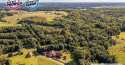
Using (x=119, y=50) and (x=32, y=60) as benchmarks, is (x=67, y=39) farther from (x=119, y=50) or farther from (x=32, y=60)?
(x=32, y=60)

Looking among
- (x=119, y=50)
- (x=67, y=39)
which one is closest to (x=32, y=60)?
(x=67, y=39)

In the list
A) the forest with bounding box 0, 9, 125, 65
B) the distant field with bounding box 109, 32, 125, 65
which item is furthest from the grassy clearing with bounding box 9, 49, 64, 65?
the distant field with bounding box 109, 32, 125, 65

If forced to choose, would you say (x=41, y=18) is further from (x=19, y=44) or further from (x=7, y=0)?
(x=7, y=0)

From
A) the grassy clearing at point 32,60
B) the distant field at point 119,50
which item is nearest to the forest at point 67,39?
the distant field at point 119,50

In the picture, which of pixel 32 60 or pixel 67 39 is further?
pixel 67 39

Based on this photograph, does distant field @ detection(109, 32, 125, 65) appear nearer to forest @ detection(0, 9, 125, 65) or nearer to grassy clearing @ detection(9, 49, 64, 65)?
forest @ detection(0, 9, 125, 65)

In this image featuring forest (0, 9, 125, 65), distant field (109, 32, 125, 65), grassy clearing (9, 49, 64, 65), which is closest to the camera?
grassy clearing (9, 49, 64, 65)

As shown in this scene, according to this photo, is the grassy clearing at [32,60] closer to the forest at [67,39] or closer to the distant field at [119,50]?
the forest at [67,39]

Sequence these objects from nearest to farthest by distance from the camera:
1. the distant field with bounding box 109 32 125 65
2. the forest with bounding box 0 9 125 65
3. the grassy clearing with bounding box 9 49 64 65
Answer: the grassy clearing with bounding box 9 49 64 65 < the distant field with bounding box 109 32 125 65 < the forest with bounding box 0 9 125 65

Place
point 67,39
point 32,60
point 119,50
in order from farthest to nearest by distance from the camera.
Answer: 1. point 67,39
2. point 119,50
3. point 32,60
